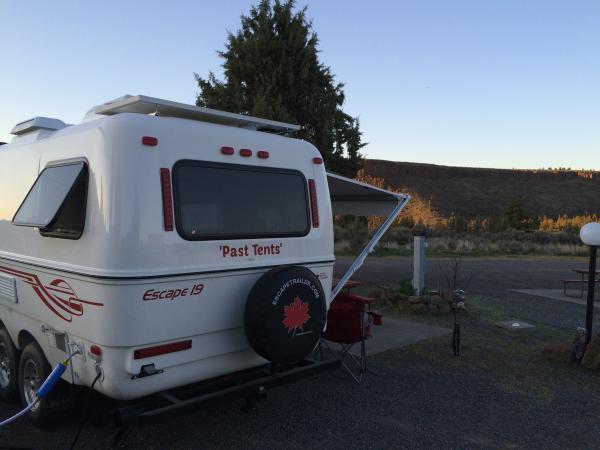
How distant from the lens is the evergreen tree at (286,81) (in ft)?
50.6

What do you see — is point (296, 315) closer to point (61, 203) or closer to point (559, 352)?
point (61, 203)

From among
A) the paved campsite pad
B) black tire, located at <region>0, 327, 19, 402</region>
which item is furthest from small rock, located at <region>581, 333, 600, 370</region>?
black tire, located at <region>0, 327, 19, 402</region>

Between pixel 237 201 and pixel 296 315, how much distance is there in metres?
1.05

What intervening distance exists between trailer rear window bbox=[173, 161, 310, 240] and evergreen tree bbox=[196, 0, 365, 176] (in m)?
10.9

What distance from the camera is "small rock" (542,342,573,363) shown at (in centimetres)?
620

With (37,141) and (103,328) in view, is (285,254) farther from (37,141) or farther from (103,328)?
(37,141)

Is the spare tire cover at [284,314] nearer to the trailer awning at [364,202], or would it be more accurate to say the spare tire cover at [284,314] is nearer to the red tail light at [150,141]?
the red tail light at [150,141]

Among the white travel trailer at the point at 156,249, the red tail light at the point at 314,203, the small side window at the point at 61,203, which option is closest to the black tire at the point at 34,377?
the white travel trailer at the point at 156,249

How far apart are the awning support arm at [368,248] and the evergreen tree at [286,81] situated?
352 inches

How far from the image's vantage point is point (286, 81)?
1562cm

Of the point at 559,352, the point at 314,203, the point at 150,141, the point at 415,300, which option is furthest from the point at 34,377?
the point at 415,300

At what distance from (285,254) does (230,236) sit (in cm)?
62

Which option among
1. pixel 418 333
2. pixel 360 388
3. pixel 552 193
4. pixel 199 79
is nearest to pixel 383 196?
pixel 418 333

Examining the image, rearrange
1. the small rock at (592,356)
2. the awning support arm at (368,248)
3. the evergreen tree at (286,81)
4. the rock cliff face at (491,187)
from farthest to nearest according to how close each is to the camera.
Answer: the rock cliff face at (491,187) → the evergreen tree at (286,81) → the small rock at (592,356) → the awning support arm at (368,248)
